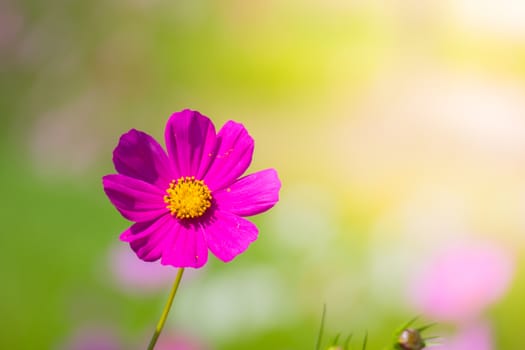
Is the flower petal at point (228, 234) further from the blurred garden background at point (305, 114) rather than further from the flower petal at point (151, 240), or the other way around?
the blurred garden background at point (305, 114)

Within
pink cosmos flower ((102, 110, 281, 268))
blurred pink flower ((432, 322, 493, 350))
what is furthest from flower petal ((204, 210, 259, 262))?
blurred pink flower ((432, 322, 493, 350))

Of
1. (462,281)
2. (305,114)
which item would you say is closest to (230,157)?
(462,281)

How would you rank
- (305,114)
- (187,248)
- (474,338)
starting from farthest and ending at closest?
(305,114) → (474,338) → (187,248)

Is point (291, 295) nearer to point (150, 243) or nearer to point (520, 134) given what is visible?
point (520, 134)

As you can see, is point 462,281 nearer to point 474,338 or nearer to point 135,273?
point 474,338

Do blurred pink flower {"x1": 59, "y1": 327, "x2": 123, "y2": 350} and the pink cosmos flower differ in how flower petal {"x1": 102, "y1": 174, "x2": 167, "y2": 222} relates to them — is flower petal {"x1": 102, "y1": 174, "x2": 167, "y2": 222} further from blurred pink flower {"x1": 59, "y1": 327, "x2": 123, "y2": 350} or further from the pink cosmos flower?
blurred pink flower {"x1": 59, "y1": 327, "x2": 123, "y2": 350}

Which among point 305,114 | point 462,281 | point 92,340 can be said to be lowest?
point 92,340
